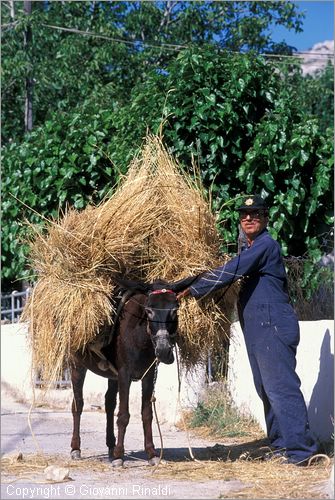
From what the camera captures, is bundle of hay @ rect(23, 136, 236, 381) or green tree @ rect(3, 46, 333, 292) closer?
bundle of hay @ rect(23, 136, 236, 381)

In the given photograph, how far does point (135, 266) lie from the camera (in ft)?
24.9

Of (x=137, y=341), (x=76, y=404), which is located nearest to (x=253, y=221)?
(x=137, y=341)

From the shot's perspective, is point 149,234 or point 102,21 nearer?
point 149,234

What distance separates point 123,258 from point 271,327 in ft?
4.30

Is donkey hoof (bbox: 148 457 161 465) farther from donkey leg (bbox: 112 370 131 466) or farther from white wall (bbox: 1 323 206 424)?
white wall (bbox: 1 323 206 424)

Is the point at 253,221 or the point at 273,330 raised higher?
the point at 253,221

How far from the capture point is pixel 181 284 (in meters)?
7.11

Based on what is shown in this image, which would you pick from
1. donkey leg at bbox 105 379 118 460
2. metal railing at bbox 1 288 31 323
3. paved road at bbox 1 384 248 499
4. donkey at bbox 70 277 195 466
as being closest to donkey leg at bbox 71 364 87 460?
paved road at bbox 1 384 248 499

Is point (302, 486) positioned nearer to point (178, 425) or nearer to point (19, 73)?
point (178, 425)

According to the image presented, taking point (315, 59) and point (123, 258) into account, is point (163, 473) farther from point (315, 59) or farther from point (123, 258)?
point (315, 59)

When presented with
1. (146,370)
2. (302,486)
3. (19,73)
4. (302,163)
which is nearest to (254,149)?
(302,163)

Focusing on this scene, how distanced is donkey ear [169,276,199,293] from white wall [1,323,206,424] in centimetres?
88

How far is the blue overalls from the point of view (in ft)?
23.2

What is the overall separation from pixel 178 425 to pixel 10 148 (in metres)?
5.34
